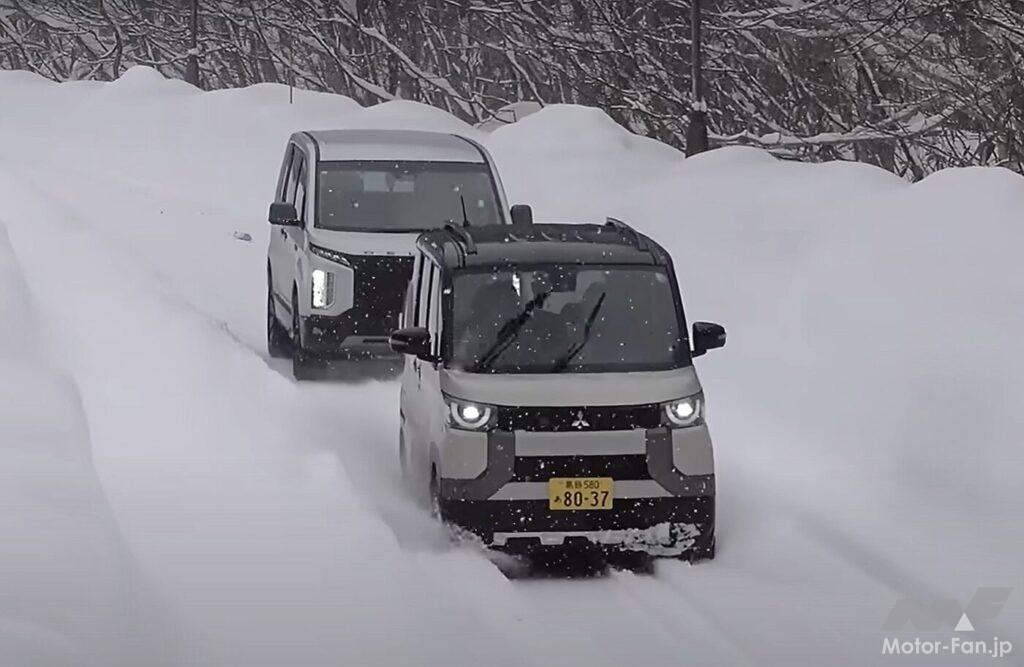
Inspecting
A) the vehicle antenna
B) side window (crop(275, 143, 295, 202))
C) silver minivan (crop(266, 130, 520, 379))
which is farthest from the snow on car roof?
side window (crop(275, 143, 295, 202))

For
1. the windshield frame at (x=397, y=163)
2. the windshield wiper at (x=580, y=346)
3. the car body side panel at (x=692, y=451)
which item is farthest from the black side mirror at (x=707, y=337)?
the windshield frame at (x=397, y=163)

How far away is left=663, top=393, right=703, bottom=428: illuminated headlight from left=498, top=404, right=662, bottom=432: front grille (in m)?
0.15

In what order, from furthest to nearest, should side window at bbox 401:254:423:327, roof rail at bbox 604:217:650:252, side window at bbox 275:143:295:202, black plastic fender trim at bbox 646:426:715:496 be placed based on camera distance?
1. side window at bbox 275:143:295:202
2. side window at bbox 401:254:423:327
3. roof rail at bbox 604:217:650:252
4. black plastic fender trim at bbox 646:426:715:496

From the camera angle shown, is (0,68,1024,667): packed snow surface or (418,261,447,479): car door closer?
(0,68,1024,667): packed snow surface

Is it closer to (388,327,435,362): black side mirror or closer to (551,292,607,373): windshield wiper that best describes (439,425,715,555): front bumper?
(551,292,607,373): windshield wiper

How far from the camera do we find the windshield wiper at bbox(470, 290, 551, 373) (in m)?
8.95

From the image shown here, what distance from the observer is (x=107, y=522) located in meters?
7.69

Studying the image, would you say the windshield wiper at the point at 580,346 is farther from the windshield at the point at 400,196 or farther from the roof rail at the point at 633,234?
the windshield at the point at 400,196

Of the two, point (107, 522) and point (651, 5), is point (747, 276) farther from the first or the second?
point (651, 5)

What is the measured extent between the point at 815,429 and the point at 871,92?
16.7 meters

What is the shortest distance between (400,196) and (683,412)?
20.5ft

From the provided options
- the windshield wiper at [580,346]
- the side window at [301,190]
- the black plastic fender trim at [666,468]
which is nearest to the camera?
the black plastic fender trim at [666,468]

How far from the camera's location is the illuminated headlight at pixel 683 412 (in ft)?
28.5

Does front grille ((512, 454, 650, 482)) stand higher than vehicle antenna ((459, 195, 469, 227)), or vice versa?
vehicle antenna ((459, 195, 469, 227))
